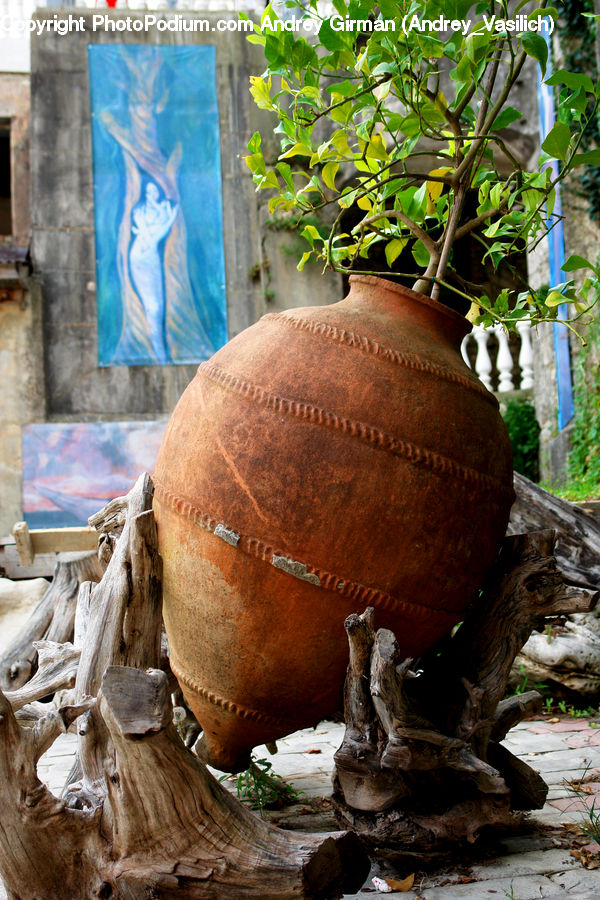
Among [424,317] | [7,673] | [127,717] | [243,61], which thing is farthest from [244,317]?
[127,717]

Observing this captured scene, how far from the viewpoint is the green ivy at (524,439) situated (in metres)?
8.85

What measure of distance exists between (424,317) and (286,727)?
46.7 inches

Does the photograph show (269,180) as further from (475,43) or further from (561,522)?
(561,522)

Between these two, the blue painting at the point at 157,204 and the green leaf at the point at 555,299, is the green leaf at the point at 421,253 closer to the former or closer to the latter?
the green leaf at the point at 555,299

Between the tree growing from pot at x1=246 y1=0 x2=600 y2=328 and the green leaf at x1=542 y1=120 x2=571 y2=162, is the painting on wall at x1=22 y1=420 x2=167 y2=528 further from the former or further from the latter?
the green leaf at x1=542 y1=120 x2=571 y2=162

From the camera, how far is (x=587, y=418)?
680 centimetres

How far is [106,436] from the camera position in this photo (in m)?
9.19

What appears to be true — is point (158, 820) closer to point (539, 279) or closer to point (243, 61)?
point (539, 279)

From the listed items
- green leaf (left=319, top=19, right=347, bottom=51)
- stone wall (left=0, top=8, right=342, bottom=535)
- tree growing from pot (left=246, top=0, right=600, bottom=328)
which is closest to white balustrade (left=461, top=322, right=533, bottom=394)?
stone wall (left=0, top=8, right=342, bottom=535)

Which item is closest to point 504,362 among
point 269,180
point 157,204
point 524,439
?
point 524,439

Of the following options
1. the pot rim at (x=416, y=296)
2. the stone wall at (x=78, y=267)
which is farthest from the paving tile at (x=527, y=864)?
the stone wall at (x=78, y=267)

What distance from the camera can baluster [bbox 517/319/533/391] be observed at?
948cm

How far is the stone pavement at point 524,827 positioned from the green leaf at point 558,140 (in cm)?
173

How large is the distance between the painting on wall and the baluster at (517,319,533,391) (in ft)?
14.7
